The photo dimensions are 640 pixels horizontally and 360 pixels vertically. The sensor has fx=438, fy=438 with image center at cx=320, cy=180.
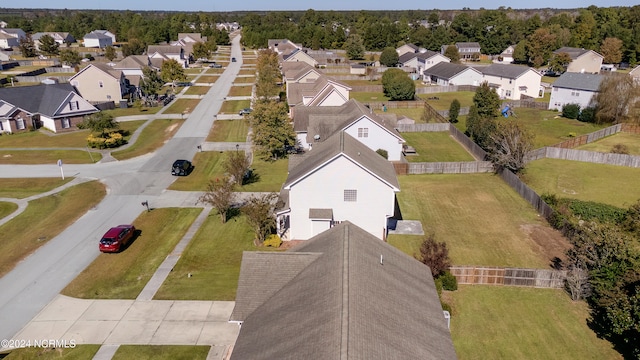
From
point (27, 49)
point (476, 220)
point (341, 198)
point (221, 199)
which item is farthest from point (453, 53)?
point (27, 49)

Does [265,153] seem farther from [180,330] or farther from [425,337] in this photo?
[425,337]

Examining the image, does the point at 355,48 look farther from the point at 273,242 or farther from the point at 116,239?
the point at 116,239

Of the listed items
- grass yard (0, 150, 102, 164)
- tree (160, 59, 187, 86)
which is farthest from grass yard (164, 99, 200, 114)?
grass yard (0, 150, 102, 164)

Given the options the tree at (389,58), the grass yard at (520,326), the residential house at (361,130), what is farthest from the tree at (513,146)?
the tree at (389,58)

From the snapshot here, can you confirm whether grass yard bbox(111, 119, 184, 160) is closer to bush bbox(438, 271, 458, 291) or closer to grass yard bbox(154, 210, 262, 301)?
grass yard bbox(154, 210, 262, 301)

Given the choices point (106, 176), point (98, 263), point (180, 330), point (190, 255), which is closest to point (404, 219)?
point (190, 255)

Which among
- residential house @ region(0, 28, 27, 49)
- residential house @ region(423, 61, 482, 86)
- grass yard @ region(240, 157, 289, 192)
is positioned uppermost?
residential house @ region(0, 28, 27, 49)

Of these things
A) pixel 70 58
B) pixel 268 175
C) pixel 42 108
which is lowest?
pixel 268 175

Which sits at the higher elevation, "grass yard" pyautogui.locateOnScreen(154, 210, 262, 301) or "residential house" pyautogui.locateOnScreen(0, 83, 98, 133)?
"residential house" pyautogui.locateOnScreen(0, 83, 98, 133)
